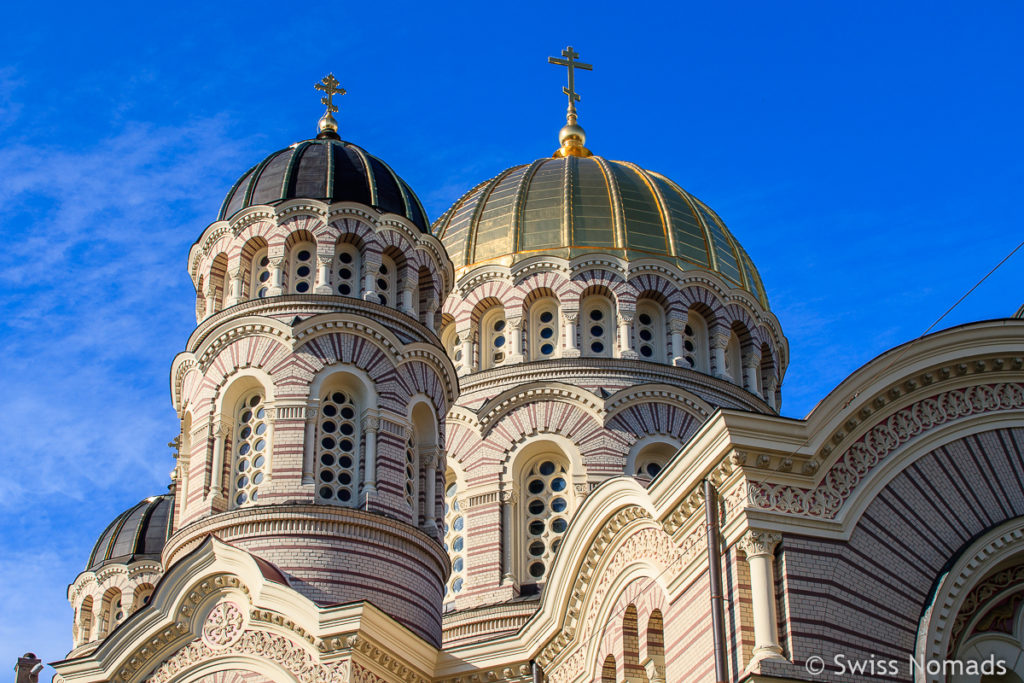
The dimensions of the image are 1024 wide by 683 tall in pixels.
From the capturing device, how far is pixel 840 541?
671 inches

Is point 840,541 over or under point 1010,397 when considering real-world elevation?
under

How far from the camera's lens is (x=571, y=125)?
37594 millimetres

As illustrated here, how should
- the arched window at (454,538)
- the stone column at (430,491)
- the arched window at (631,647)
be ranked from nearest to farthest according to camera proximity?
the arched window at (631,647), the stone column at (430,491), the arched window at (454,538)

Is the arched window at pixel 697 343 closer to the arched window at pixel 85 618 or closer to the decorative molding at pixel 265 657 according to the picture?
the decorative molding at pixel 265 657

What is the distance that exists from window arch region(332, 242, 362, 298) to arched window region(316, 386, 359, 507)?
6.62 feet

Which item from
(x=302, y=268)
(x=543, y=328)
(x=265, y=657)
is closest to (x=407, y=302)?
(x=302, y=268)

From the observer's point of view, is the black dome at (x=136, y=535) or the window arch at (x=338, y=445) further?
the black dome at (x=136, y=535)

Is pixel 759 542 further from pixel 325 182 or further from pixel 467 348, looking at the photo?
pixel 467 348

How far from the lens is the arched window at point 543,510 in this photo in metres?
28.8

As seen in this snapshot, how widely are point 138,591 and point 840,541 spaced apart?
69.8 ft

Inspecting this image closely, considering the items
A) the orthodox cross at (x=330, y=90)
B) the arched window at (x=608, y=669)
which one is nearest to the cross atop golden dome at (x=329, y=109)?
the orthodox cross at (x=330, y=90)

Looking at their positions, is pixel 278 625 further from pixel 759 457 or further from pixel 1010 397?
pixel 1010 397

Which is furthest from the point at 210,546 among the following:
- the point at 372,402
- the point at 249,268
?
the point at 249,268

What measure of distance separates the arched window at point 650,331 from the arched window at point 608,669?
12.2 meters
